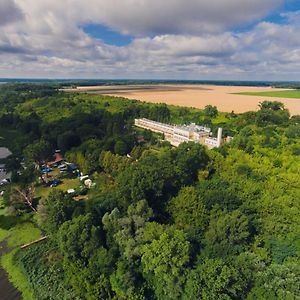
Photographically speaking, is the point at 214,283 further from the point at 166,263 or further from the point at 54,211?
the point at 54,211

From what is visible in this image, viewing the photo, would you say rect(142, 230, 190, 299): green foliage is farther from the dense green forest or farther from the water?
the water

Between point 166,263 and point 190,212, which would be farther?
point 190,212

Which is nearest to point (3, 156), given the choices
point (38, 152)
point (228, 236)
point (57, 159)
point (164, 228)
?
point (57, 159)

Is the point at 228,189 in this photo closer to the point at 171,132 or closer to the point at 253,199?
the point at 253,199

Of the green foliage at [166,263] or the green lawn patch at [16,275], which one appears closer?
the green foliage at [166,263]

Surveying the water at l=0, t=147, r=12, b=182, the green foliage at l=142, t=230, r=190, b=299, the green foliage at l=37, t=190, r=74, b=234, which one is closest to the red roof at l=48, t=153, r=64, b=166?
the water at l=0, t=147, r=12, b=182

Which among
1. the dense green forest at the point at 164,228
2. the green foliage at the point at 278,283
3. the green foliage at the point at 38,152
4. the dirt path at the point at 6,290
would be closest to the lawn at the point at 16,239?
the dense green forest at the point at 164,228

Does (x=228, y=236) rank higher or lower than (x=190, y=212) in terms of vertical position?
lower

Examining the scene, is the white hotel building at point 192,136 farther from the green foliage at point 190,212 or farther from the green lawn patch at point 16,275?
the green lawn patch at point 16,275
